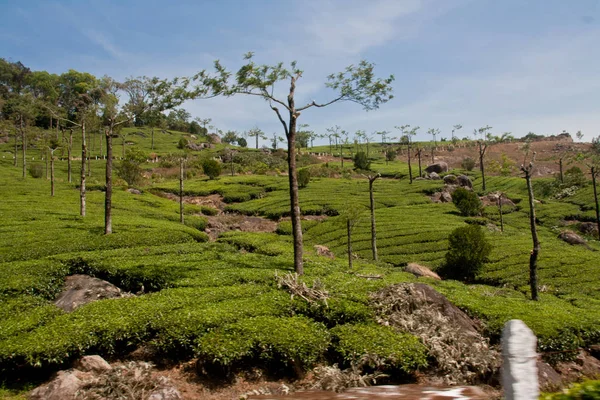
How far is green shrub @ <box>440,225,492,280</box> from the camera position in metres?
27.9

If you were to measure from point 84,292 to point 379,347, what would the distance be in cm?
995

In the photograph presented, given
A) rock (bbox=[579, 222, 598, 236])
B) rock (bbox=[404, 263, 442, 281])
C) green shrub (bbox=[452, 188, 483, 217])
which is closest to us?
rock (bbox=[404, 263, 442, 281])

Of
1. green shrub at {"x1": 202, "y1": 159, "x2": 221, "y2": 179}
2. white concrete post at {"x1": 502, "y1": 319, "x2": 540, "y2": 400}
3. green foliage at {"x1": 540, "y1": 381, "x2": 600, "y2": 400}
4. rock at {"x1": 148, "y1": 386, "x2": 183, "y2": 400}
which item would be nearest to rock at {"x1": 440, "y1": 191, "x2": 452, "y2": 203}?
green shrub at {"x1": 202, "y1": 159, "x2": 221, "y2": 179}

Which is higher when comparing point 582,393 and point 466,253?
point 582,393

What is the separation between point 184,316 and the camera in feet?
34.3

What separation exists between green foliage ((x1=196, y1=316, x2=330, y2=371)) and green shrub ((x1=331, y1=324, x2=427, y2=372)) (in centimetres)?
52

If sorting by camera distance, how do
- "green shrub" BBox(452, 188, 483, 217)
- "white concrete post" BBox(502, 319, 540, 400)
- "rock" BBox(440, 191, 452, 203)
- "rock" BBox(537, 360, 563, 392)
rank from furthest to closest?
"rock" BBox(440, 191, 452, 203)
"green shrub" BBox(452, 188, 483, 217)
"rock" BBox(537, 360, 563, 392)
"white concrete post" BBox(502, 319, 540, 400)

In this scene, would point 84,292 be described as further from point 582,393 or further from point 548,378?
point 548,378

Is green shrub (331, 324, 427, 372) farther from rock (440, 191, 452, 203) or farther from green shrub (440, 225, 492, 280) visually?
rock (440, 191, 452, 203)

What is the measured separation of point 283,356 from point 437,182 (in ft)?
184

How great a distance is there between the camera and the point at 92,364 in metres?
9.12

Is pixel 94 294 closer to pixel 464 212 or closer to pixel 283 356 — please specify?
pixel 283 356

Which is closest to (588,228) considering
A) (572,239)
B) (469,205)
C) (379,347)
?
(572,239)

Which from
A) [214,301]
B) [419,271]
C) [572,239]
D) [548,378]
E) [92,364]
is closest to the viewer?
[92,364]
